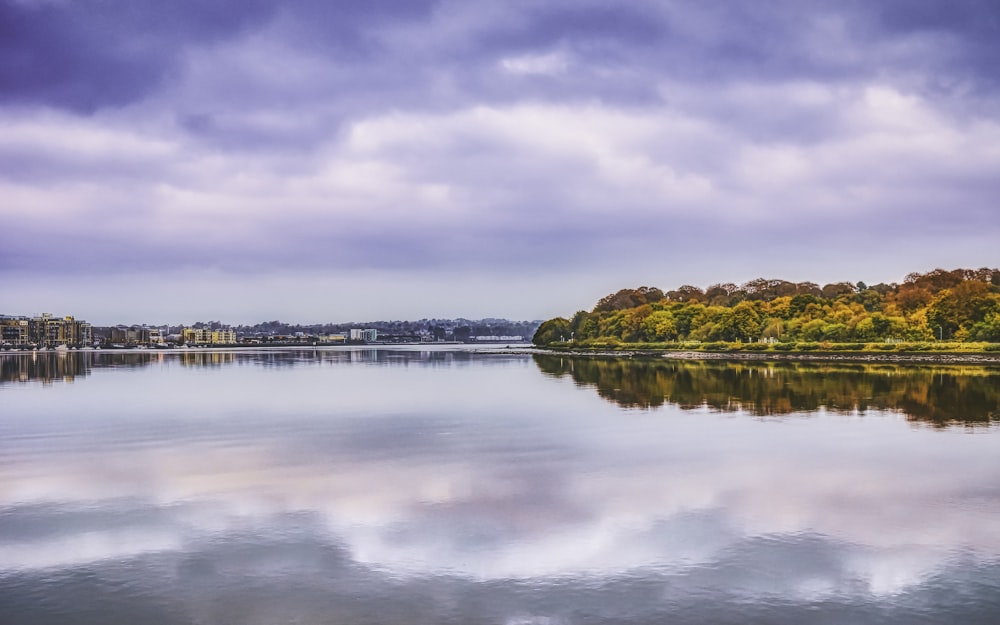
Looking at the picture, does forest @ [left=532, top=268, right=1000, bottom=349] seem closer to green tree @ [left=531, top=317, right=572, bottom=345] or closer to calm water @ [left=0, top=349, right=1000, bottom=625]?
green tree @ [left=531, top=317, right=572, bottom=345]

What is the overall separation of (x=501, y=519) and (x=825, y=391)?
31265 millimetres

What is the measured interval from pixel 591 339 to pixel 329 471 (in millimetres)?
127568

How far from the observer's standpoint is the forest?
8489cm

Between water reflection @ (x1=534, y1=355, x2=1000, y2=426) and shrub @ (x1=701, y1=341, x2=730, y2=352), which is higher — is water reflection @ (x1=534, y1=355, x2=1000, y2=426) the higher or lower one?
the lower one

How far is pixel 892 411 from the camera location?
3011cm

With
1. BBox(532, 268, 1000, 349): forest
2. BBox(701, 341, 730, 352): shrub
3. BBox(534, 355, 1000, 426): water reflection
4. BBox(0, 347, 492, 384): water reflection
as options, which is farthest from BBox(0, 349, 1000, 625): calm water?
BBox(701, 341, 730, 352): shrub

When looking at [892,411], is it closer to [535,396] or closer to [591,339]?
[535,396]

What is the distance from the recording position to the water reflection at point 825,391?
1225 inches

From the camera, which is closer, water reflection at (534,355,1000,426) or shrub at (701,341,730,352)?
water reflection at (534,355,1000,426)

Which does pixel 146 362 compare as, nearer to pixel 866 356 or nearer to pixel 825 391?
pixel 825 391

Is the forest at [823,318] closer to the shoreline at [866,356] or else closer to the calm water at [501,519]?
the shoreline at [866,356]

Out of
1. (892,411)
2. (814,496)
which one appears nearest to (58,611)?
(814,496)

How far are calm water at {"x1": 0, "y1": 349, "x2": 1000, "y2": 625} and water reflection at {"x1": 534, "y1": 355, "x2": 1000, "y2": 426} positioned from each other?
9.32 feet

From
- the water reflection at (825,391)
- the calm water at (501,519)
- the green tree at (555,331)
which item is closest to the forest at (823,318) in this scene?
the green tree at (555,331)
